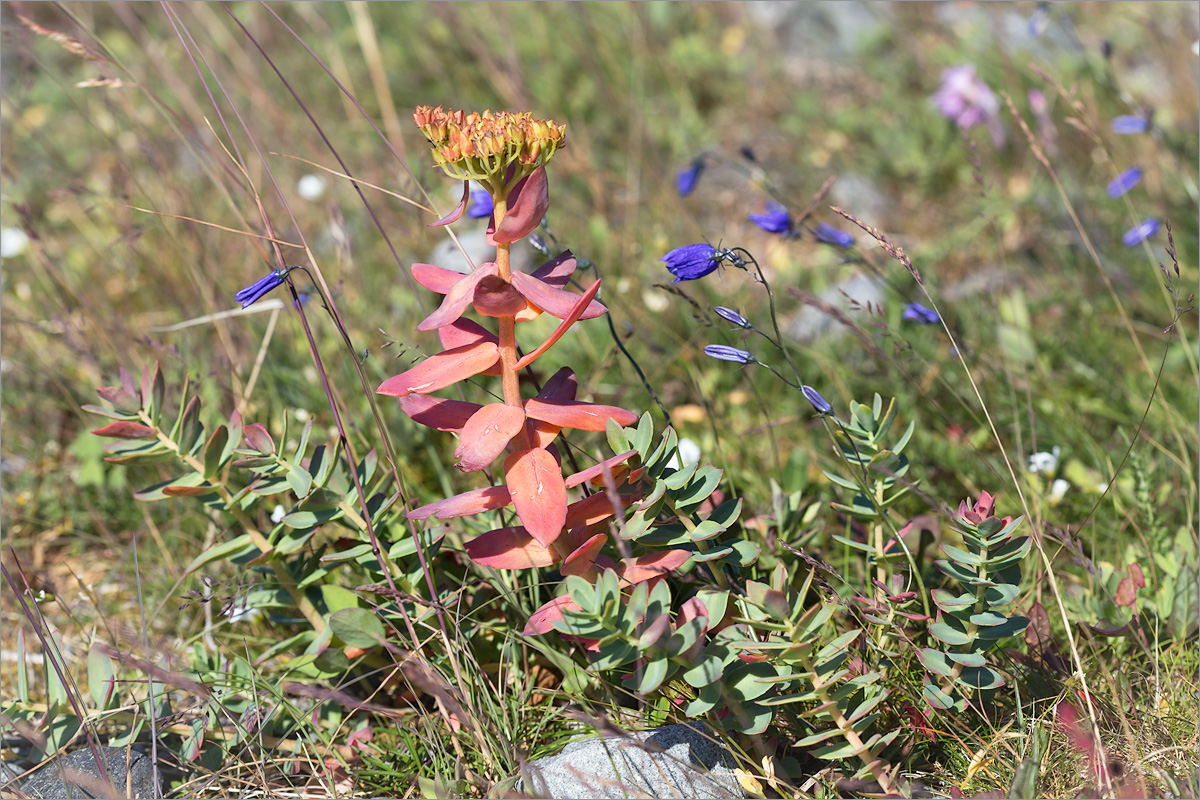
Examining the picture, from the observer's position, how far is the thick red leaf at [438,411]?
1429 millimetres

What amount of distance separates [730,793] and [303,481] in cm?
90

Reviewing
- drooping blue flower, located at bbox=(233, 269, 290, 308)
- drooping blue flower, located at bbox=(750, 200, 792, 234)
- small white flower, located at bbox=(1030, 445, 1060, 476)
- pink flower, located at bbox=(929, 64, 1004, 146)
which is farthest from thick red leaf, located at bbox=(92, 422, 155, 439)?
pink flower, located at bbox=(929, 64, 1004, 146)

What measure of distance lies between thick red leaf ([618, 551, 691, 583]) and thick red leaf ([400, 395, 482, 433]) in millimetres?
348

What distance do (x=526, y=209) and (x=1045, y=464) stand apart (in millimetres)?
1510

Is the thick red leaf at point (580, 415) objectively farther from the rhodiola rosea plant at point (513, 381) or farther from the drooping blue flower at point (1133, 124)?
the drooping blue flower at point (1133, 124)

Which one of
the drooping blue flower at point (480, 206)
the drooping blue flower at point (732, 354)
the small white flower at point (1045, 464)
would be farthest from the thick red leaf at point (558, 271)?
the small white flower at point (1045, 464)

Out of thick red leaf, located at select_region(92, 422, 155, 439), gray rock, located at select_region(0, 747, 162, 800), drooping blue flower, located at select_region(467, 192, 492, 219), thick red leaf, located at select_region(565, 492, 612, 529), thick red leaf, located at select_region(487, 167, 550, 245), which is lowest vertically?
gray rock, located at select_region(0, 747, 162, 800)

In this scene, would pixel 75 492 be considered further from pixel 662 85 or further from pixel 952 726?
pixel 662 85

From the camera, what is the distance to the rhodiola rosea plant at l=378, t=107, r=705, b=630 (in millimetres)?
1284

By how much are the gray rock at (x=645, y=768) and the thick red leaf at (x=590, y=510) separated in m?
0.35

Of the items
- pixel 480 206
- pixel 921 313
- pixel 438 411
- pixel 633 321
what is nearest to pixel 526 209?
pixel 438 411

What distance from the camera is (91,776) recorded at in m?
1.58

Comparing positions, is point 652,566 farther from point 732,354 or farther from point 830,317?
point 830,317

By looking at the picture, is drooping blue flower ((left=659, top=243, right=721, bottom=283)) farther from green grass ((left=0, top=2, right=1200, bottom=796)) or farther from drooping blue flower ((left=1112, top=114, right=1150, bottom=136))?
drooping blue flower ((left=1112, top=114, right=1150, bottom=136))
